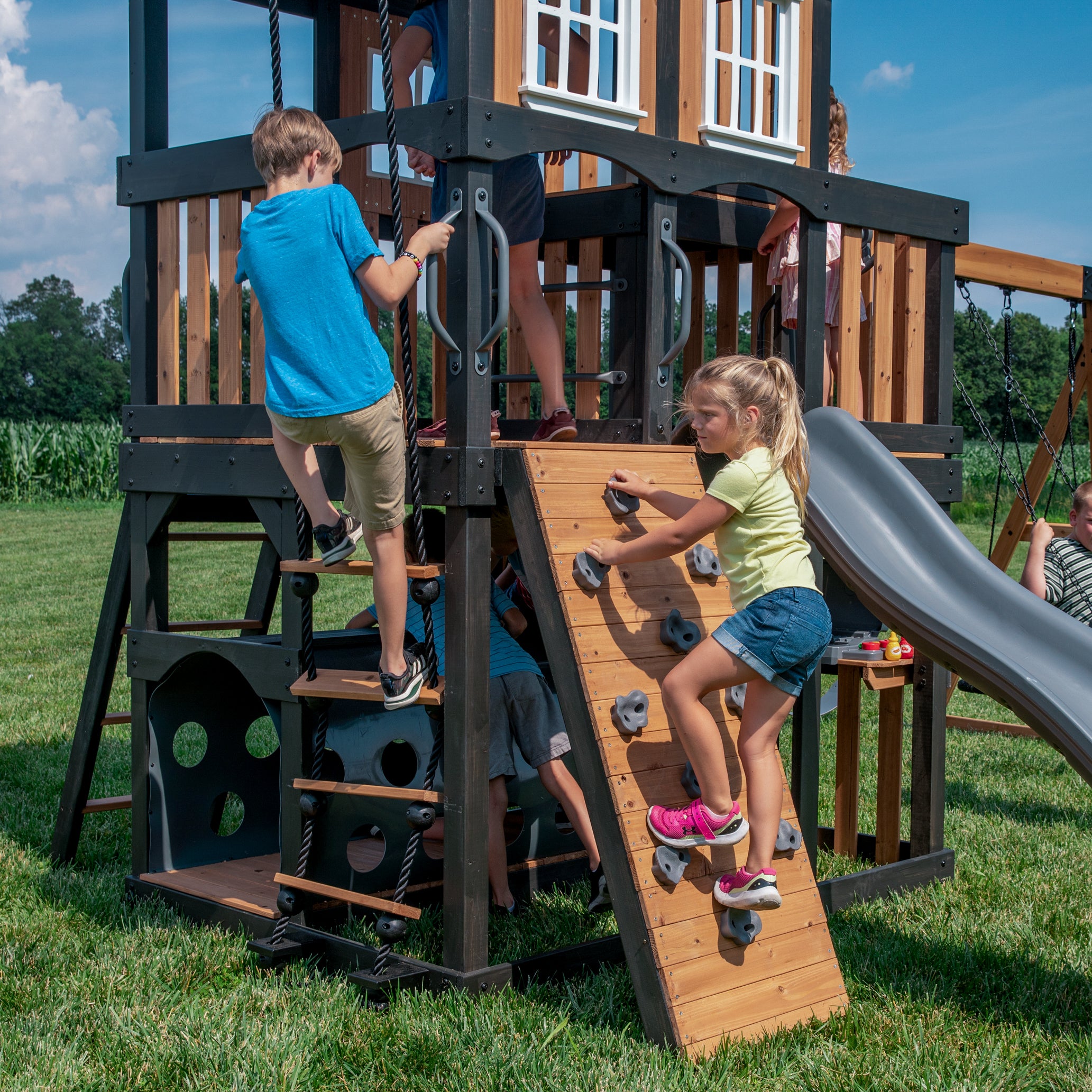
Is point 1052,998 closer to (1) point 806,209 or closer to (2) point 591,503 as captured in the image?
(2) point 591,503

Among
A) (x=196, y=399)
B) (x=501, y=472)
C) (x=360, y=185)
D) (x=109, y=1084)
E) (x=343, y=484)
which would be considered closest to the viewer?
(x=109, y=1084)

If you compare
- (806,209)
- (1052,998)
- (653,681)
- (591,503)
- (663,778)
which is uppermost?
(806,209)

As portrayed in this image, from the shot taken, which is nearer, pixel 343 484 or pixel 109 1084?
pixel 109 1084

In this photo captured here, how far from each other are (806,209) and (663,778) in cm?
270

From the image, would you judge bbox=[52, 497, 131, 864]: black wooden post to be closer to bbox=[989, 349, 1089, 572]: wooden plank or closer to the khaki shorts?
the khaki shorts

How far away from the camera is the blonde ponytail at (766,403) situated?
4277 millimetres

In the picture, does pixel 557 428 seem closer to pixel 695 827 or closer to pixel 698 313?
pixel 695 827

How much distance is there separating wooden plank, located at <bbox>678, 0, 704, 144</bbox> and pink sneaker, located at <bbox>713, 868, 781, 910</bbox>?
282cm

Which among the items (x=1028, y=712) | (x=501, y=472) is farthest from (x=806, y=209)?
(x=1028, y=712)

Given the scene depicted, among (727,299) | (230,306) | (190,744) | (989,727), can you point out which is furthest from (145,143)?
(989,727)

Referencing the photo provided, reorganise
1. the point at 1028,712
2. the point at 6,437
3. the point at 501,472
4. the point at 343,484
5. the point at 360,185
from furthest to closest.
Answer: the point at 6,437
the point at 360,185
the point at 343,484
the point at 501,472
the point at 1028,712

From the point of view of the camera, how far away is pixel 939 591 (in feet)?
15.8

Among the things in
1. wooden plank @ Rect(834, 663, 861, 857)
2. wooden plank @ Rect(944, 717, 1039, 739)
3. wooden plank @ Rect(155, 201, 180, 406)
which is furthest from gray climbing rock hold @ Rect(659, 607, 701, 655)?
wooden plank @ Rect(944, 717, 1039, 739)

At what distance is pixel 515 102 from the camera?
178 inches
